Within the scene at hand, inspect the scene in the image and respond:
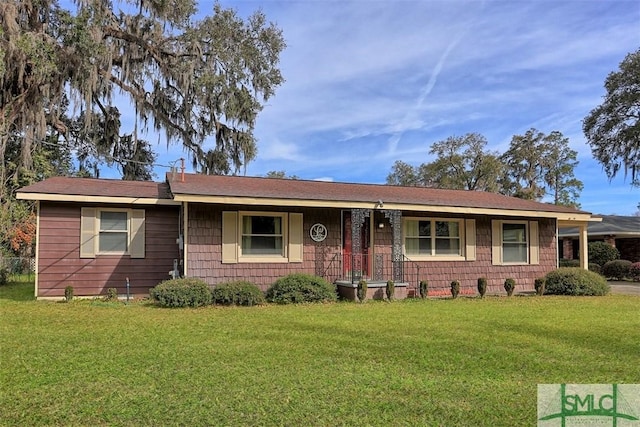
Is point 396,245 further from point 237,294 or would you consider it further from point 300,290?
point 237,294

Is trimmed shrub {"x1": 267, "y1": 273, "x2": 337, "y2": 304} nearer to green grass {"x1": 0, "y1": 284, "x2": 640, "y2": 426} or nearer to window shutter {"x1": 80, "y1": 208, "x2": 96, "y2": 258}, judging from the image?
green grass {"x1": 0, "y1": 284, "x2": 640, "y2": 426}

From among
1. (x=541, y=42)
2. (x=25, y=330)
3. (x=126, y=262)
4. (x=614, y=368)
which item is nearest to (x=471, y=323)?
(x=614, y=368)

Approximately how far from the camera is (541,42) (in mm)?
14883

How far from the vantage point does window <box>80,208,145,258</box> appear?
39.1 ft

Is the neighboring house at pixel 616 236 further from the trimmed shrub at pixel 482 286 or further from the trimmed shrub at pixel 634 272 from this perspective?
the trimmed shrub at pixel 482 286

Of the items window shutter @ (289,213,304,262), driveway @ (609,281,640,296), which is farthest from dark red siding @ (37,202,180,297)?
driveway @ (609,281,640,296)

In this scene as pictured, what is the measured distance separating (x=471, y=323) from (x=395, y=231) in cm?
461

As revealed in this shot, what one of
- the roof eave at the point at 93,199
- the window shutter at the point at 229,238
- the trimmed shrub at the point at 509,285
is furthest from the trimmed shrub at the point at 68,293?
the trimmed shrub at the point at 509,285

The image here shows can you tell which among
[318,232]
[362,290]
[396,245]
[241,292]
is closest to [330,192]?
[318,232]

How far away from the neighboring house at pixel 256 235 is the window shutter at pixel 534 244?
0.58 meters

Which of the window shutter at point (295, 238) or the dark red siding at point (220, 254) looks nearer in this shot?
the dark red siding at point (220, 254)

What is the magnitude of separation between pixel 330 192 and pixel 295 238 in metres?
1.88

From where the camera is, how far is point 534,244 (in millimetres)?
14891

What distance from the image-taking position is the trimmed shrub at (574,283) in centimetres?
1368
